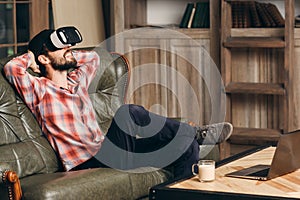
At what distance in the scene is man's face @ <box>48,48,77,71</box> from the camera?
399 cm

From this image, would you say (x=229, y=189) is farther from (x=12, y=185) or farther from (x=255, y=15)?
(x=255, y=15)

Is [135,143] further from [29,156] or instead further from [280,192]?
[280,192]

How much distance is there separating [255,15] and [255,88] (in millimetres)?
556

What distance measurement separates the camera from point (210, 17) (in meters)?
A: 5.38

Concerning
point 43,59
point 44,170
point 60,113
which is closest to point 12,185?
point 44,170

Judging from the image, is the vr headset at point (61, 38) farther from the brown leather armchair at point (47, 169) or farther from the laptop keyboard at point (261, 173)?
the laptop keyboard at point (261, 173)

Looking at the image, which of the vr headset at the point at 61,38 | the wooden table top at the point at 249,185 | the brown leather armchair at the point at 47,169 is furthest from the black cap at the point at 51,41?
the wooden table top at the point at 249,185

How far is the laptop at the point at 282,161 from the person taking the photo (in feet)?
9.98

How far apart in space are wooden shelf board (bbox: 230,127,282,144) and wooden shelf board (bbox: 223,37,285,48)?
2.07 ft

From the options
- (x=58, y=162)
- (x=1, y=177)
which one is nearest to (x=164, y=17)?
(x=58, y=162)

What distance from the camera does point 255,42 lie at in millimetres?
5125

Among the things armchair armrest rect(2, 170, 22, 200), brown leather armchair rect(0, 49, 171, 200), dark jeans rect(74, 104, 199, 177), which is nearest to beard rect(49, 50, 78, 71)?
brown leather armchair rect(0, 49, 171, 200)

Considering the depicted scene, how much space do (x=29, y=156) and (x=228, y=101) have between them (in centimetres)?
209

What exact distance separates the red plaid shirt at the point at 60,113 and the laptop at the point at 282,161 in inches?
Result: 41.0
